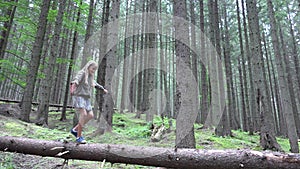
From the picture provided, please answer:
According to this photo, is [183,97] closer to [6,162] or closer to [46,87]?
[6,162]

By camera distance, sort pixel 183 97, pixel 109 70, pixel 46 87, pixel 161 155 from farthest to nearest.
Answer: pixel 46 87, pixel 109 70, pixel 183 97, pixel 161 155

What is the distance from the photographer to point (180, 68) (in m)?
5.64

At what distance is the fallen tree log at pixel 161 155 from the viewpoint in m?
3.76

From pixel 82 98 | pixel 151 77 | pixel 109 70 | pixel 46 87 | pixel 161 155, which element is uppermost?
pixel 151 77

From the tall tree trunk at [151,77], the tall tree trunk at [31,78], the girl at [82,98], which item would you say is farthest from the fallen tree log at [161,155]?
the tall tree trunk at [151,77]

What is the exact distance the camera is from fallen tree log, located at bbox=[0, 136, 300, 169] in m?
3.76

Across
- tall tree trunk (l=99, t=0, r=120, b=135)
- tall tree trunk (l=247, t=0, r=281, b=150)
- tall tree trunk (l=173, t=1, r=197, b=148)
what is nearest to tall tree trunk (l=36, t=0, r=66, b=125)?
tall tree trunk (l=99, t=0, r=120, b=135)

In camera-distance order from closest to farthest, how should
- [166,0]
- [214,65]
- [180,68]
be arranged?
[180,68]
[214,65]
[166,0]

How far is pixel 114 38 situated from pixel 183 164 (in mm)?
6862

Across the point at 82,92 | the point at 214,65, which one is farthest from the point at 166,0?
the point at 82,92

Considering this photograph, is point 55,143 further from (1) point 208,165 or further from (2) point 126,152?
(1) point 208,165

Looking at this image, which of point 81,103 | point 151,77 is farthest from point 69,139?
point 151,77

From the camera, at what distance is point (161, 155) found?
13.4 feet

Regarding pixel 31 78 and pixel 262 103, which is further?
pixel 31 78
